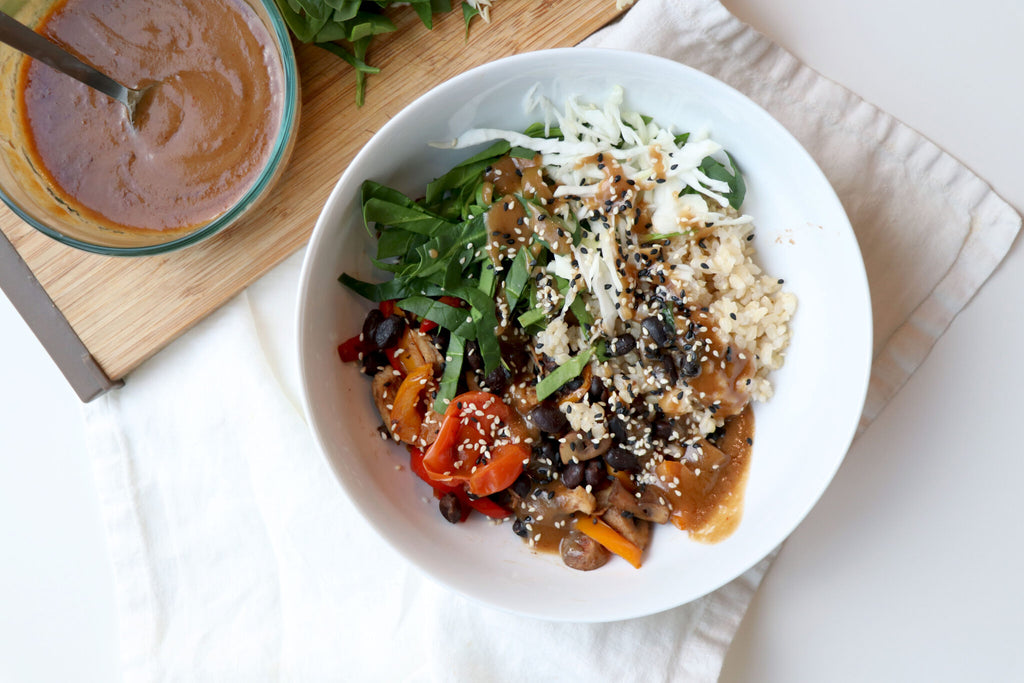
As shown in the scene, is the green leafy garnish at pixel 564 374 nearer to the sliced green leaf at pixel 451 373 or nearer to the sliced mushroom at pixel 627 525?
the sliced green leaf at pixel 451 373

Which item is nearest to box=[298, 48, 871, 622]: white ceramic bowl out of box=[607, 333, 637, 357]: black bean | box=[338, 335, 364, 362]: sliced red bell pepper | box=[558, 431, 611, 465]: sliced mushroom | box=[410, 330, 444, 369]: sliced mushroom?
box=[338, 335, 364, 362]: sliced red bell pepper

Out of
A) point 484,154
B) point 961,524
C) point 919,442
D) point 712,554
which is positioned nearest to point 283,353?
point 484,154

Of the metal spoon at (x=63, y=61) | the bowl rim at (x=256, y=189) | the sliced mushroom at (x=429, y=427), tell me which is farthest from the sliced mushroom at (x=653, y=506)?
the metal spoon at (x=63, y=61)

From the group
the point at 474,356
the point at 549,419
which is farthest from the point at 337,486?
the point at 549,419

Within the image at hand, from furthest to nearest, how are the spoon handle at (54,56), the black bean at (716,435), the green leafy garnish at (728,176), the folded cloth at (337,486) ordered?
the folded cloth at (337,486)
the black bean at (716,435)
the green leafy garnish at (728,176)
the spoon handle at (54,56)

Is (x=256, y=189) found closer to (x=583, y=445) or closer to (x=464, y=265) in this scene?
(x=464, y=265)

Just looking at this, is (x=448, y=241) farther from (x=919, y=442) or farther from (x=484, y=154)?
(x=919, y=442)
